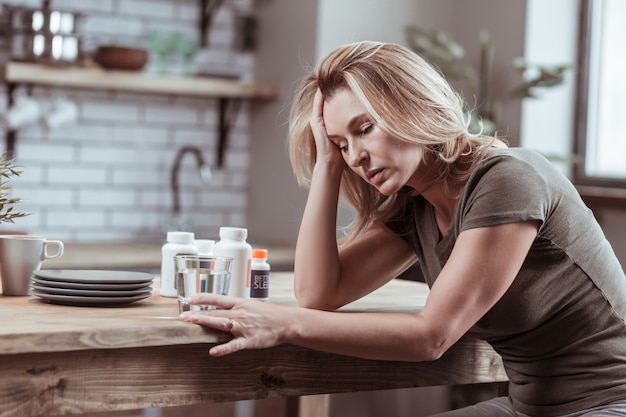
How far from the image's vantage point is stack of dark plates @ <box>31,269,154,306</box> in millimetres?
1937

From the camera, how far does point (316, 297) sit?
2.13 meters

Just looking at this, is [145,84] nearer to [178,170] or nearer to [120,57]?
[120,57]

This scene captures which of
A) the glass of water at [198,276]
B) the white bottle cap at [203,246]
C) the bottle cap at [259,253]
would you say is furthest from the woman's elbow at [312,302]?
the glass of water at [198,276]

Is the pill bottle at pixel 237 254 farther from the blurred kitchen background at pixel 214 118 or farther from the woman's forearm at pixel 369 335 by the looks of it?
the blurred kitchen background at pixel 214 118

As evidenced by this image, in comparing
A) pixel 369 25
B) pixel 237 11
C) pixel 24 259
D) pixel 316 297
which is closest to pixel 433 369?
pixel 316 297

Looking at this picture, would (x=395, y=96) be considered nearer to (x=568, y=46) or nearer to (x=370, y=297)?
(x=370, y=297)

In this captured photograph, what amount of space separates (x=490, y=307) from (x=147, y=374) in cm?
67

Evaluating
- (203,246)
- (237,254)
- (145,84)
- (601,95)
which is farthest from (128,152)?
(237,254)

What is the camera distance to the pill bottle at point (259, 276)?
2.13m

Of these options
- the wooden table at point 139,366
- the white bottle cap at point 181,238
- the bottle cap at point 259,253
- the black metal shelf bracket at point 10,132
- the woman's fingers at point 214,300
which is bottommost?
the wooden table at point 139,366

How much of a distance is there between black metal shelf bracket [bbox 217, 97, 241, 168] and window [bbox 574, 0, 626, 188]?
167 centimetres

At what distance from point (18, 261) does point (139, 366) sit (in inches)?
18.2

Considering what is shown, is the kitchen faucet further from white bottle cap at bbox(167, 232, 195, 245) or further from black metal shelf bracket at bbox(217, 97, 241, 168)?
white bottle cap at bbox(167, 232, 195, 245)

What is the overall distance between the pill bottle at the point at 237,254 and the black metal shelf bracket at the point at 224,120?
2.71 m
